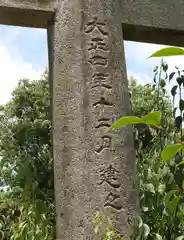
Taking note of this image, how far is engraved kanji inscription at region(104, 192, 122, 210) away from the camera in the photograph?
2146mm

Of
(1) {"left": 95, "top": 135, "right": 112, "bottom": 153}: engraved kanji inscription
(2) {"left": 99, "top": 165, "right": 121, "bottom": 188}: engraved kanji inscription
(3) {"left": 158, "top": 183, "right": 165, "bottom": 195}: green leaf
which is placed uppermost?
(1) {"left": 95, "top": 135, "right": 112, "bottom": 153}: engraved kanji inscription

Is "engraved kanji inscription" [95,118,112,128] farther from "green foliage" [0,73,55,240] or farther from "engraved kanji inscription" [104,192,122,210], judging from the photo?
"green foliage" [0,73,55,240]

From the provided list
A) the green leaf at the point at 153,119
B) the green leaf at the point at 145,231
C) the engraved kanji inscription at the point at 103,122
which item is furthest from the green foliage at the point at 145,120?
the engraved kanji inscription at the point at 103,122

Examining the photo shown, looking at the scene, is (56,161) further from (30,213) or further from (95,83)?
(30,213)

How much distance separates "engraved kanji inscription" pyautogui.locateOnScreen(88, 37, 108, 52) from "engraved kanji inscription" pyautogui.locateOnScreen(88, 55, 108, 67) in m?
0.04

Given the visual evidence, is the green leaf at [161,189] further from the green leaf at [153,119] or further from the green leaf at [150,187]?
the green leaf at [153,119]

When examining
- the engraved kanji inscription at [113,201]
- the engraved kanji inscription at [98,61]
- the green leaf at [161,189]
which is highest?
the engraved kanji inscription at [98,61]

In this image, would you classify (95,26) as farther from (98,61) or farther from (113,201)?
(113,201)

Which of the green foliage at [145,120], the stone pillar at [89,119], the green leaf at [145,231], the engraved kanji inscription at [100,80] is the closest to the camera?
the green foliage at [145,120]

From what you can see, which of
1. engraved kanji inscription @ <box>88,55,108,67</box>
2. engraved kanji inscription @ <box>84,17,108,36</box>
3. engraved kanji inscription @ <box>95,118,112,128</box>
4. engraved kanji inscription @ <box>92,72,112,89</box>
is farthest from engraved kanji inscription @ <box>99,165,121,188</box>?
engraved kanji inscription @ <box>84,17,108,36</box>

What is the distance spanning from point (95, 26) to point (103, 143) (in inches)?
22.4

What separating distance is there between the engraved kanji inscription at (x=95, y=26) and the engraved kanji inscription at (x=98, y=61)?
13cm

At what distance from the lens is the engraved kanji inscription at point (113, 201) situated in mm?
2146

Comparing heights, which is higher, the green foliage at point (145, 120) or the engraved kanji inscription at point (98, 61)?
the engraved kanji inscription at point (98, 61)
